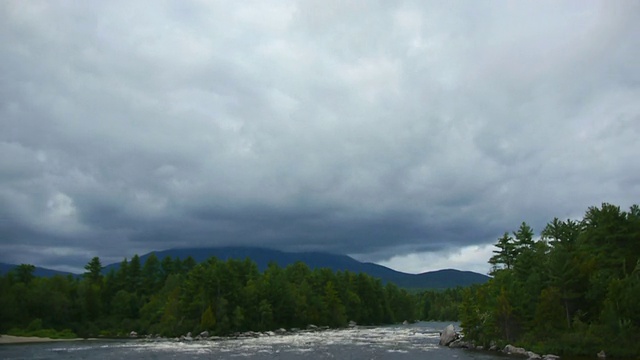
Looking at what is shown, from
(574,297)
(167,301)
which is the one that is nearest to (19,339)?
(167,301)

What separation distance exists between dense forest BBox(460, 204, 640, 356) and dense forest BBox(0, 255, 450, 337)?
179ft

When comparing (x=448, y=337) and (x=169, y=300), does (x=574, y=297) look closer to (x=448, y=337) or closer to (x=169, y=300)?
(x=448, y=337)

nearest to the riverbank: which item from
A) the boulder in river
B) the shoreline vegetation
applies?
the shoreline vegetation

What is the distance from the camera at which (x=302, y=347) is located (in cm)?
6962

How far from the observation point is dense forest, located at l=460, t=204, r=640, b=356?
5156cm

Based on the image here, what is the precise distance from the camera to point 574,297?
57.5m

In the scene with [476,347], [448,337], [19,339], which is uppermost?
[448,337]

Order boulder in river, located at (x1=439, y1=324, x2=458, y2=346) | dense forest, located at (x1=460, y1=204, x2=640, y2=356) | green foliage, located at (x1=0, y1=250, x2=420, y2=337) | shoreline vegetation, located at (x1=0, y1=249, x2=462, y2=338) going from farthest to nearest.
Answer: green foliage, located at (x1=0, y1=250, x2=420, y2=337) → shoreline vegetation, located at (x1=0, y1=249, x2=462, y2=338) → boulder in river, located at (x1=439, y1=324, x2=458, y2=346) → dense forest, located at (x1=460, y1=204, x2=640, y2=356)

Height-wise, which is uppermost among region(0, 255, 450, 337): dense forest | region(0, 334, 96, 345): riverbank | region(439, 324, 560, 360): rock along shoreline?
region(0, 255, 450, 337): dense forest

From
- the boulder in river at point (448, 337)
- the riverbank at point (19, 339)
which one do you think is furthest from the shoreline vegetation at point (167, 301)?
the boulder in river at point (448, 337)

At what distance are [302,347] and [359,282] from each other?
9807 cm

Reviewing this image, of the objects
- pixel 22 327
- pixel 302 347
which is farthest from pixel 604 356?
pixel 22 327

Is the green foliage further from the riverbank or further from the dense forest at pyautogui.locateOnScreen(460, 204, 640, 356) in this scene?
the dense forest at pyautogui.locateOnScreen(460, 204, 640, 356)

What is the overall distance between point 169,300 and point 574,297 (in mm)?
81963
